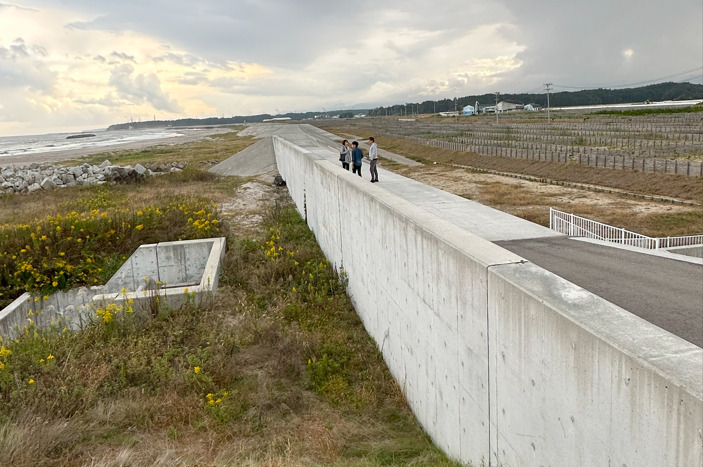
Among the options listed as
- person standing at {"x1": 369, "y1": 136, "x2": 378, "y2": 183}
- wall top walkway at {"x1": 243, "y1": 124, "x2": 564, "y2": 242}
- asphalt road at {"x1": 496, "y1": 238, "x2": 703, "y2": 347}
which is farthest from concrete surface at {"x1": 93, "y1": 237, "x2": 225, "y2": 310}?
asphalt road at {"x1": 496, "y1": 238, "x2": 703, "y2": 347}

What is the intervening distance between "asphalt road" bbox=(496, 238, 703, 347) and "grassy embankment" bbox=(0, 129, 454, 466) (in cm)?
432

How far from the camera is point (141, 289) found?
13.1 metres

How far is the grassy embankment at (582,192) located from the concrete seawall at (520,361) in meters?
16.8

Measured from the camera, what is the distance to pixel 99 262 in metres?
14.4

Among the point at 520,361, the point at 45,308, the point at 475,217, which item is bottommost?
the point at 45,308

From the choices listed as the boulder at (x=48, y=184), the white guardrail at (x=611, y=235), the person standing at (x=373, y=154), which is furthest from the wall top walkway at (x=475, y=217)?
the boulder at (x=48, y=184)

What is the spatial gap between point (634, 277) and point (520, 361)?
27.2ft

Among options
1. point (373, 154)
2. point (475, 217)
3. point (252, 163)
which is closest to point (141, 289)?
point (373, 154)

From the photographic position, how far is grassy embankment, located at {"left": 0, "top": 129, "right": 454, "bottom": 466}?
5816 millimetres

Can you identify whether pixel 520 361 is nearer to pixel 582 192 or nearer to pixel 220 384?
pixel 220 384

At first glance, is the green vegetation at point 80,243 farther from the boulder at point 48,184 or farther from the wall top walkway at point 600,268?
the boulder at point 48,184

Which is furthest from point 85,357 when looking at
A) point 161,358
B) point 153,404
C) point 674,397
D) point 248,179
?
point 248,179

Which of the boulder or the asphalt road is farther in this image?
the boulder

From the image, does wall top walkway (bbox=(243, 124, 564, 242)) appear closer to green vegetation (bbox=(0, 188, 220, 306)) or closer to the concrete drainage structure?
the concrete drainage structure
